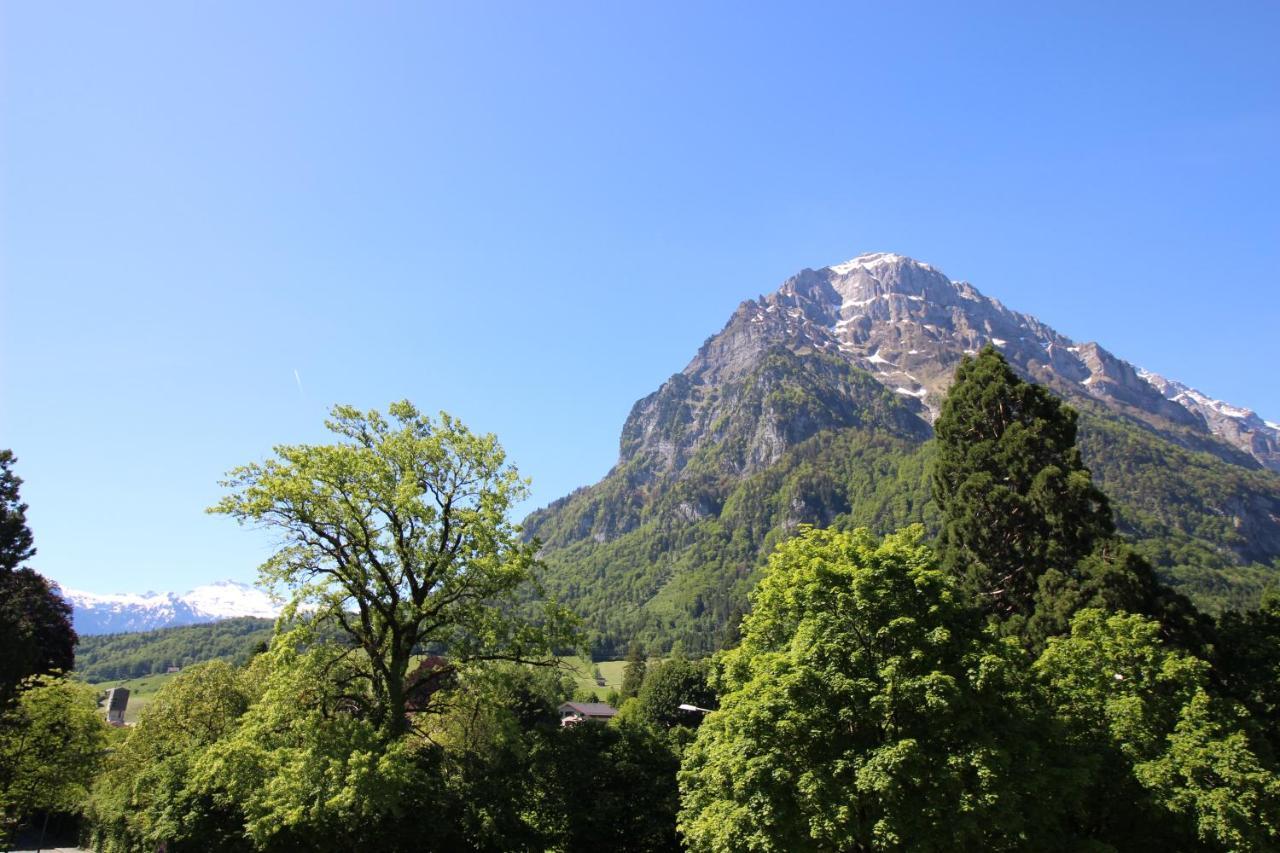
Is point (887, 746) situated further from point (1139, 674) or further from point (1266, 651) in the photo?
point (1266, 651)

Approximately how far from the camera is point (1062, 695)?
23.9 meters

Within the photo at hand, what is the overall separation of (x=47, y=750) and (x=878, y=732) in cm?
4403

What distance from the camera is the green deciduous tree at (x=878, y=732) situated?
1788 cm

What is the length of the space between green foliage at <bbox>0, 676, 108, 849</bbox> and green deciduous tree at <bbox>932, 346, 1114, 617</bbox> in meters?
49.9

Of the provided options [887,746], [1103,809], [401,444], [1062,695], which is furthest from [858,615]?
[401,444]

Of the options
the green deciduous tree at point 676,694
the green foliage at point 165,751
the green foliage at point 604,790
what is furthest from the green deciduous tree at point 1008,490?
the green deciduous tree at point 676,694

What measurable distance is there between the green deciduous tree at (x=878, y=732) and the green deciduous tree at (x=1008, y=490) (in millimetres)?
16462

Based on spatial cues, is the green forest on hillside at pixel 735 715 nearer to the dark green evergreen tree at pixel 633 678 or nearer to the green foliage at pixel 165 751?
the green foliage at pixel 165 751

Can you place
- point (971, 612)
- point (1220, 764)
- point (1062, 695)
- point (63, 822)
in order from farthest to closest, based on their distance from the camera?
point (63, 822) < point (1062, 695) < point (971, 612) < point (1220, 764)

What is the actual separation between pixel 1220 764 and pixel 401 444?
2731cm

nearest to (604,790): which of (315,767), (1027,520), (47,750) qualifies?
(315,767)

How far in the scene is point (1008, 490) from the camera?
123 feet

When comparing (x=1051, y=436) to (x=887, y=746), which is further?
(x=1051, y=436)

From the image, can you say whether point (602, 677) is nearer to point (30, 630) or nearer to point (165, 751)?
point (165, 751)
